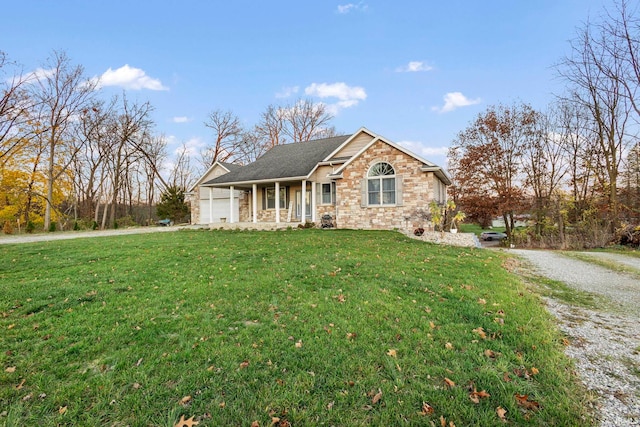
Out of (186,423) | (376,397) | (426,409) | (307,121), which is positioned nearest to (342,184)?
(376,397)

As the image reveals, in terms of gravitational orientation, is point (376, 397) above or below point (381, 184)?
below

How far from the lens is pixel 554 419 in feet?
6.99

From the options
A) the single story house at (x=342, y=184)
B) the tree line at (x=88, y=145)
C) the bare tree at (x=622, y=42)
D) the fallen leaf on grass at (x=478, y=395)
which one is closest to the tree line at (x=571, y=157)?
the bare tree at (x=622, y=42)

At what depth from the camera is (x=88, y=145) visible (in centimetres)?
2662

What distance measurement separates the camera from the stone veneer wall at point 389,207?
13.8 meters

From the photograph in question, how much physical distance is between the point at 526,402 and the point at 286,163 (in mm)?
17115

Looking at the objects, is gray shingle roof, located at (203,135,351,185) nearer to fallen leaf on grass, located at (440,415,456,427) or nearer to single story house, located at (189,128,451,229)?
single story house, located at (189,128,451,229)

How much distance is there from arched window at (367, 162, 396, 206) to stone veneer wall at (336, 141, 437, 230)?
0.80ft

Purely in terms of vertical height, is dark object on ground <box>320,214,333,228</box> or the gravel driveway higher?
dark object on ground <box>320,214,333,228</box>

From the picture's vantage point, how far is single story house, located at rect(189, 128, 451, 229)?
14.0 meters

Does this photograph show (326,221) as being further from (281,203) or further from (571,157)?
(571,157)

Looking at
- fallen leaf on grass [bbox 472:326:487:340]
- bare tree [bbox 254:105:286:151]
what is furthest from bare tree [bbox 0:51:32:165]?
fallen leaf on grass [bbox 472:326:487:340]

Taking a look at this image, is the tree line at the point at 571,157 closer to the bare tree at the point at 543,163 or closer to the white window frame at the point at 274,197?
the bare tree at the point at 543,163

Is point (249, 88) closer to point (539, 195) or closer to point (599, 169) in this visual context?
point (539, 195)
